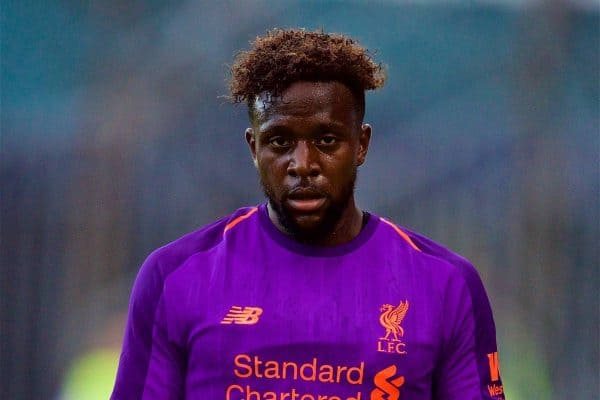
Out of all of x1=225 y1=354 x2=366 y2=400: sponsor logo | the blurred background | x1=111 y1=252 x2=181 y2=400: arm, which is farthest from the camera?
the blurred background

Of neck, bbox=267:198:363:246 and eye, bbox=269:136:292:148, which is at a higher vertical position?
eye, bbox=269:136:292:148

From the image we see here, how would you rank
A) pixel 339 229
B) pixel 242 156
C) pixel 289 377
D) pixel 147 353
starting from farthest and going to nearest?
pixel 242 156
pixel 339 229
pixel 147 353
pixel 289 377

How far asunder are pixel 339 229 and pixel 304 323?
0.31 meters

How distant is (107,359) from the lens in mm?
5152

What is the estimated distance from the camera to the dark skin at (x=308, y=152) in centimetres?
243

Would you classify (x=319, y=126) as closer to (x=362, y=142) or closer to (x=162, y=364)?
(x=362, y=142)

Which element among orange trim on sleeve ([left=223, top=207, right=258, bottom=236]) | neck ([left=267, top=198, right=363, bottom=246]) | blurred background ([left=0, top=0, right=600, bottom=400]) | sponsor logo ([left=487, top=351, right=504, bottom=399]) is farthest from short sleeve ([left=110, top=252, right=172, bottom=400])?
blurred background ([left=0, top=0, right=600, bottom=400])

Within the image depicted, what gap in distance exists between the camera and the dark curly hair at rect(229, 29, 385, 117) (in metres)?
2.48

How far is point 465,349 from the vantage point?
97.5 inches

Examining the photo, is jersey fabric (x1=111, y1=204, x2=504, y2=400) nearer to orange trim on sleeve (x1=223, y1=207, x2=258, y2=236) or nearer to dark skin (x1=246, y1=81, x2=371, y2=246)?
orange trim on sleeve (x1=223, y1=207, x2=258, y2=236)

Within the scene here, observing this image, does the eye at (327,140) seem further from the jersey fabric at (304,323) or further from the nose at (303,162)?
the jersey fabric at (304,323)

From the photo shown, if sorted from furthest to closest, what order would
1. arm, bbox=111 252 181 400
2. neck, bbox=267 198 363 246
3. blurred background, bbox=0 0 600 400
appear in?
blurred background, bbox=0 0 600 400
neck, bbox=267 198 363 246
arm, bbox=111 252 181 400

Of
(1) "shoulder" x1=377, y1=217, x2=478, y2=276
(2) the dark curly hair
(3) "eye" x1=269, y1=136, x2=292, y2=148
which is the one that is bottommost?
(1) "shoulder" x1=377, y1=217, x2=478, y2=276

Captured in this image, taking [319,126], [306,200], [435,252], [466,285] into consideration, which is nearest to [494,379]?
[466,285]
